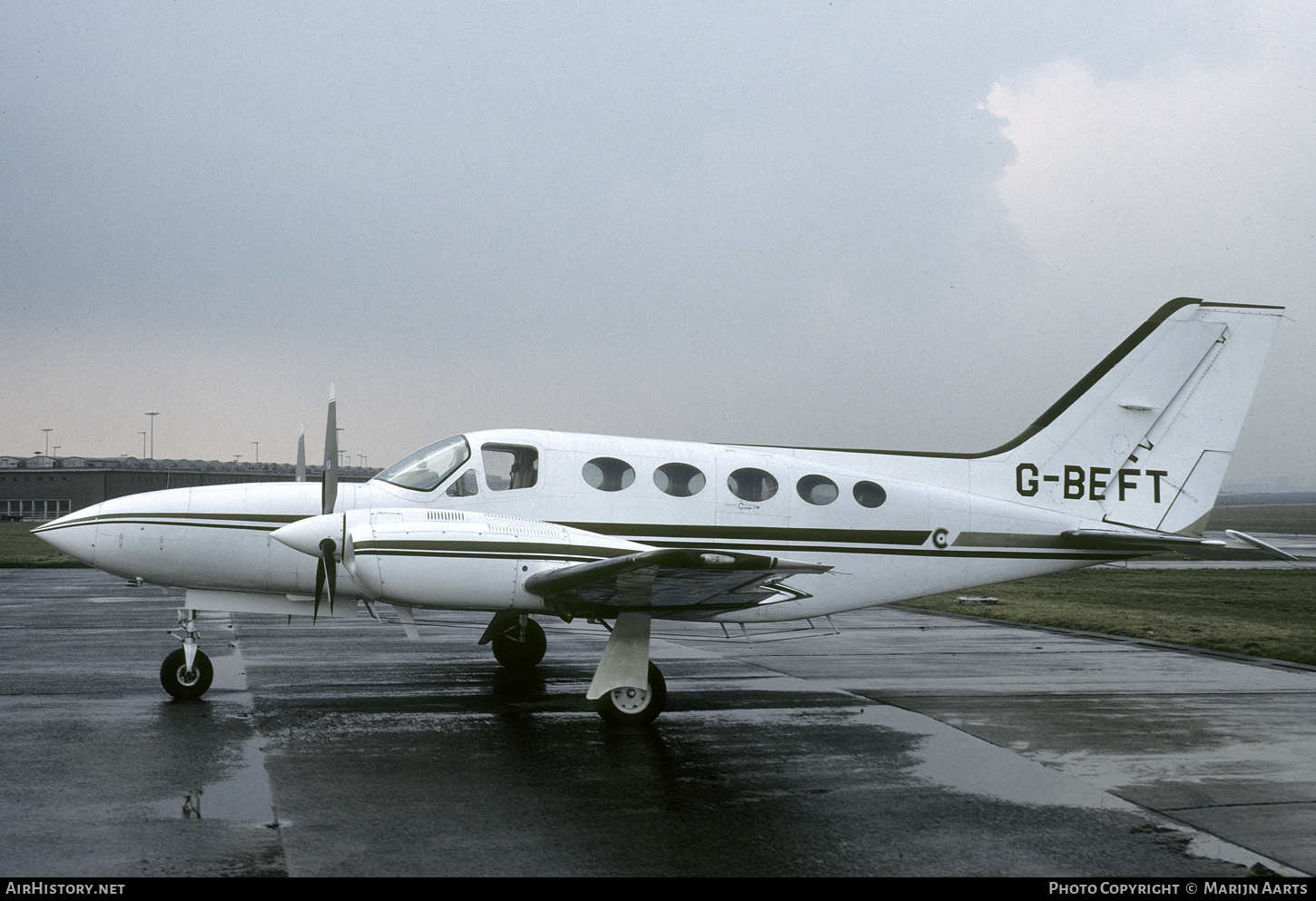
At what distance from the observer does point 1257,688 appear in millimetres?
11930

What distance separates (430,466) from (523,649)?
3228mm

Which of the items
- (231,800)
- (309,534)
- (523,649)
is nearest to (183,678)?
(309,534)

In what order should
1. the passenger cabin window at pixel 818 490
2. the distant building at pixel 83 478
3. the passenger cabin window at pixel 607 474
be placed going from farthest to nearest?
the distant building at pixel 83 478
the passenger cabin window at pixel 818 490
the passenger cabin window at pixel 607 474

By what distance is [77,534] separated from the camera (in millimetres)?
10344

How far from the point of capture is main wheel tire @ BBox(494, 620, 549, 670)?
12.9 metres

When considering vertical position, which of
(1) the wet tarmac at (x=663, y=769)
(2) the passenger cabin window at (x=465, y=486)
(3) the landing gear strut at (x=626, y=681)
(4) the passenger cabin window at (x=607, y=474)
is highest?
(4) the passenger cabin window at (x=607, y=474)

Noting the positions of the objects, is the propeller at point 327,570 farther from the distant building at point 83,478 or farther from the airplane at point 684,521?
the distant building at point 83,478

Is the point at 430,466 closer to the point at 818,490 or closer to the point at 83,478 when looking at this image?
the point at 818,490

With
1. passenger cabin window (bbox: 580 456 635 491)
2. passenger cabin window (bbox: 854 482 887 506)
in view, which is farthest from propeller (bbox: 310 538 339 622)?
passenger cabin window (bbox: 854 482 887 506)

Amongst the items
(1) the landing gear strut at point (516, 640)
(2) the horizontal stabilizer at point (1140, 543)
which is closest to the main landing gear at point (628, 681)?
(1) the landing gear strut at point (516, 640)

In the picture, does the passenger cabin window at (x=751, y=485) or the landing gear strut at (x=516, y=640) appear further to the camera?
the landing gear strut at (x=516, y=640)

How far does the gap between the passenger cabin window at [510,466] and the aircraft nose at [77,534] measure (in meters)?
4.16

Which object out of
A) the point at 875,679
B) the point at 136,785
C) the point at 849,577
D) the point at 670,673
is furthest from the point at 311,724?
the point at 875,679

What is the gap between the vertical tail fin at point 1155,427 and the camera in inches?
506
